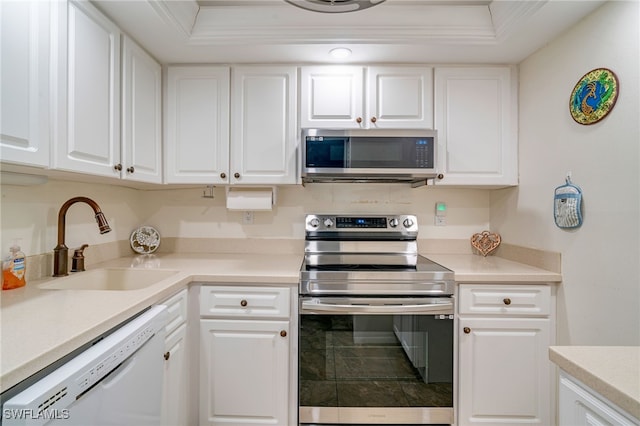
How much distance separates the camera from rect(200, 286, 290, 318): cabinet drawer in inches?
57.0

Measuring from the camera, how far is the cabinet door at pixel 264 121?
179 centimetres

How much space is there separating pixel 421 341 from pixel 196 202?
1731mm

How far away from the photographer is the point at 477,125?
70.6 inches

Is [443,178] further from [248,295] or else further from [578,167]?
[248,295]

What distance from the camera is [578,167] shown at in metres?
1.38

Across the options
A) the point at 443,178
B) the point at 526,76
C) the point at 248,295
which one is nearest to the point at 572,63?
the point at 526,76

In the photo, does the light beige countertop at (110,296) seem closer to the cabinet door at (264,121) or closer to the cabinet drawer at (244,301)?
the cabinet drawer at (244,301)

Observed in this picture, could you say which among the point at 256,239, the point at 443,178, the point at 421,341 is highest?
the point at 443,178

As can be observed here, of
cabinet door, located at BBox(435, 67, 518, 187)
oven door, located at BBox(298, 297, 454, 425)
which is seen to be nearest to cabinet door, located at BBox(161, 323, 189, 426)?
oven door, located at BBox(298, 297, 454, 425)

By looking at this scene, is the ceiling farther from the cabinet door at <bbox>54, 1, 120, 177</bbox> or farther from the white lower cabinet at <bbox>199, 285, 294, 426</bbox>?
the white lower cabinet at <bbox>199, 285, 294, 426</bbox>

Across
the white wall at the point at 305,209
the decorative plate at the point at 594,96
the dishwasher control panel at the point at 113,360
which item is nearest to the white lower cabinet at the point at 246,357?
the dishwasher control panel at the point at 113,360

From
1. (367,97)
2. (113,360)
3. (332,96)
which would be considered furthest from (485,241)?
(113,360)

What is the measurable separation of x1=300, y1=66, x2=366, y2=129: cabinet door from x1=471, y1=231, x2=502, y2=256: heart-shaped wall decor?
117 centimetres

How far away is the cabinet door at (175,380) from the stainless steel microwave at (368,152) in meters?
1.05
